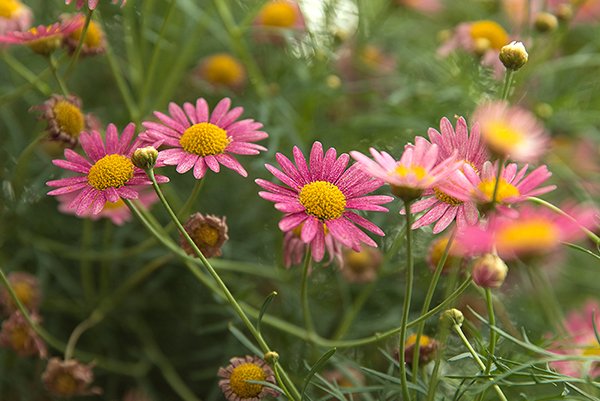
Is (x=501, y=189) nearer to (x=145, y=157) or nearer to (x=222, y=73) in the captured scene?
(x=145, y=157)

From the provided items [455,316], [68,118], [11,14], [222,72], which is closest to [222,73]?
[222,72]

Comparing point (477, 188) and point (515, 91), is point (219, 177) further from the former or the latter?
point (477, 188)

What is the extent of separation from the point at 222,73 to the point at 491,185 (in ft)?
1.82

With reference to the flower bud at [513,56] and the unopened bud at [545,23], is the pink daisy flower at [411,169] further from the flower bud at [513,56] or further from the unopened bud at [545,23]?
the unopened bud at [545,23]

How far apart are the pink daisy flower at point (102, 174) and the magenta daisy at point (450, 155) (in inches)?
7.2

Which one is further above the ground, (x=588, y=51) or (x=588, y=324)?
(x=588, y=51)

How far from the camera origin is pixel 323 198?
55cm

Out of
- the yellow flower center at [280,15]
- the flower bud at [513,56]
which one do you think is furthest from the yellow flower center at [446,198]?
the yellow flower center at [280,15]

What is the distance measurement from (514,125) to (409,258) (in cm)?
10

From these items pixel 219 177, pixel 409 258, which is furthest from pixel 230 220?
pixel 409 258

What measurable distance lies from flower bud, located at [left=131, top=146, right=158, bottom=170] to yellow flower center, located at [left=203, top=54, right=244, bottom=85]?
20.1 inches

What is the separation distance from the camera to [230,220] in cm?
93

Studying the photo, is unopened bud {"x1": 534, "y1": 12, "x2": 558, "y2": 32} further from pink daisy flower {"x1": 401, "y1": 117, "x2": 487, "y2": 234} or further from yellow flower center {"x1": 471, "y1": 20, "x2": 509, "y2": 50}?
pink daisy flower {"x1": 401, "y1": 117, "x2": 487, "y2": 234}

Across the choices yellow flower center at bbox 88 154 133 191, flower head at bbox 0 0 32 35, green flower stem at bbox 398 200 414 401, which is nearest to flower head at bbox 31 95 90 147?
yellow flower center at bbox 88 154 133 191
